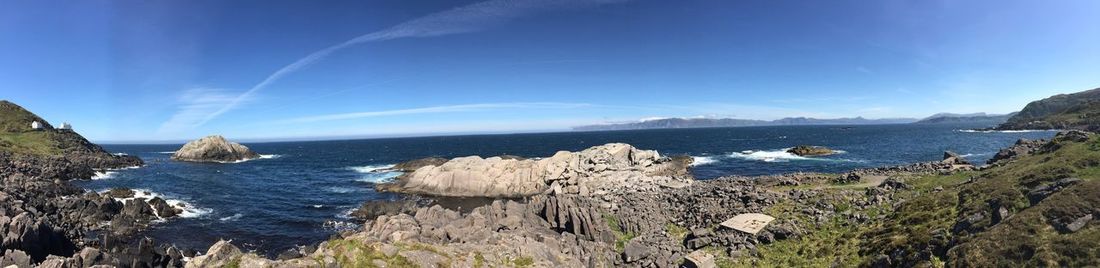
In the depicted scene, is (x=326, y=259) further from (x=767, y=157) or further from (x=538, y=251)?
(x=767, y=157)

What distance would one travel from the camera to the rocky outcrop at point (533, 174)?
6906cm

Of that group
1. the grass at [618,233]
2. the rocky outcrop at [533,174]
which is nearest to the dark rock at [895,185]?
the grass at [618,233]

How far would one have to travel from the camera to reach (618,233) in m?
35.5

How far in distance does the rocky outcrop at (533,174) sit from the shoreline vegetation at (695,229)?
32.2 feet

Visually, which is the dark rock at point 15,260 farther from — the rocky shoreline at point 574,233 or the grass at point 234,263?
the grass at point 234,263

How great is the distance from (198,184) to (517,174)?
58167 millimetres

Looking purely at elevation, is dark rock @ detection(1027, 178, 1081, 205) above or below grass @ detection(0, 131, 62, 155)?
below

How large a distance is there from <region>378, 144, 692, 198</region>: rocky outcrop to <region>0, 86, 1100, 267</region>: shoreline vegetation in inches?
386

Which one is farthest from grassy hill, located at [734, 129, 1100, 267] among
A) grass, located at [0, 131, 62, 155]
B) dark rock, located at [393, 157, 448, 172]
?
grass, located at [0, 131, 62, 155]

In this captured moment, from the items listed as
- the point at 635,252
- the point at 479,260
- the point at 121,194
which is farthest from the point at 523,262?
the point at 121,194

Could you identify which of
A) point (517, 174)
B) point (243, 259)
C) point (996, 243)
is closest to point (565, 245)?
point (243, 259)

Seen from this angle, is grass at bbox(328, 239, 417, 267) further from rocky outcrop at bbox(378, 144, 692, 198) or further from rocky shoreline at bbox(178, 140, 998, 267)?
rocky outcrop at bbox(378, 144, 692, 198)

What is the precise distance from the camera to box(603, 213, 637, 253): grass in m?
33.0

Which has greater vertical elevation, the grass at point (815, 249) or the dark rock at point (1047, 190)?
the dark rock at point (1047, 190)
